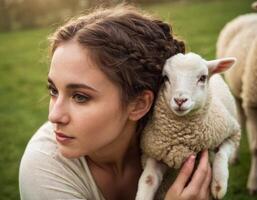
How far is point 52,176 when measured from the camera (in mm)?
2234

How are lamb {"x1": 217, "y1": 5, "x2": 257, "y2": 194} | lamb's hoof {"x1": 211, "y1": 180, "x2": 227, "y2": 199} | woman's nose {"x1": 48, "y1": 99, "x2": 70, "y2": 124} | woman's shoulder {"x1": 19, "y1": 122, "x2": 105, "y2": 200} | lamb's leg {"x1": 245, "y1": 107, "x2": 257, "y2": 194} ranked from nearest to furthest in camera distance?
woman's nose {"x1": 48, "y1": 99, "x2": 70, "y2": 124} < lamb's hoof {"x1": 211, "y1": 180, "x2": 227, "y2": 199} < woman's shoulder {"x1": 19, "y1": 122, "x2": 105, "y2": 200} < lamb {"x1": 217, "y1": 5, "x2": 257, "y2": 194} < lamb's leg {"x1": 245, "y1": 107, "x2": 257, "y2": 194}

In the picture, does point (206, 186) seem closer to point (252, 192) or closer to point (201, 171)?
point (201, 171)

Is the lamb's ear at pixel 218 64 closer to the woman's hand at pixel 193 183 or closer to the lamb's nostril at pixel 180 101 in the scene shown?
the lamb's nostril at pixel 180 101

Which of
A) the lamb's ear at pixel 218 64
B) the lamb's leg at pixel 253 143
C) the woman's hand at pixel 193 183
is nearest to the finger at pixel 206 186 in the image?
the woman's hand at pixel 193 183

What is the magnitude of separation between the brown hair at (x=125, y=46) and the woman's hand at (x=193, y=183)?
1.04ft

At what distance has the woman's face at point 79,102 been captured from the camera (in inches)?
79.1

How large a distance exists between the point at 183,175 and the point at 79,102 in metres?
0.60

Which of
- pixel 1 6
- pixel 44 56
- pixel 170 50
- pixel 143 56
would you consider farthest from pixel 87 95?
pixel 1 6

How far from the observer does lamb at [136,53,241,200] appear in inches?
77.3

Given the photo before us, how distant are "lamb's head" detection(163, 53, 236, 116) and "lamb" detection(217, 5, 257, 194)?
66.1 inches

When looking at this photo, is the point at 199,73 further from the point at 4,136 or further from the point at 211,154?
the point at 4,136

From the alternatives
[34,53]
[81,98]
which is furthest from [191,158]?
[34,53]

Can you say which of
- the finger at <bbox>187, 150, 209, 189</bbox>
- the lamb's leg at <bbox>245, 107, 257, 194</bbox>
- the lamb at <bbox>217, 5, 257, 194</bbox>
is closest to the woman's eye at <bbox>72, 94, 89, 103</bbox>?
the finger at <bbox>187, 150, 209, 189</bbox>

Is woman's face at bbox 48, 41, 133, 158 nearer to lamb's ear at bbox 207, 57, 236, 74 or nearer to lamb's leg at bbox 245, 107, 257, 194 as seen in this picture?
lamb's ear at bbox 207, 57, 236, 74
